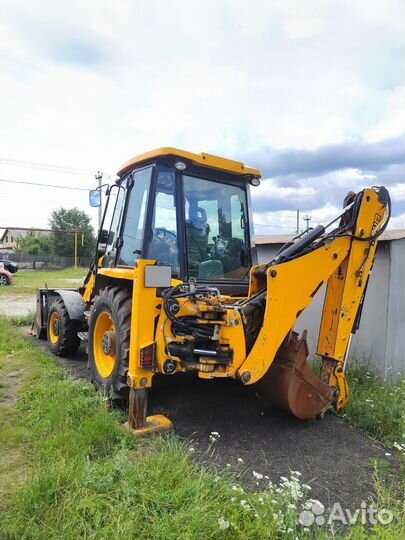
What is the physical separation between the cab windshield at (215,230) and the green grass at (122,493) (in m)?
1.70

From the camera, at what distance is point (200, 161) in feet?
13.9

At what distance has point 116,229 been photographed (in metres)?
4.94

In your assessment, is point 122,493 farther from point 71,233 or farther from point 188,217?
point 71,233

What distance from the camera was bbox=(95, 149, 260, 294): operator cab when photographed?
411 cm

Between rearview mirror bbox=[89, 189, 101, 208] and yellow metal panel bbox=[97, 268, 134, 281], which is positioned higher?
rearview mirror bbox=[89, 189, 101, 208]

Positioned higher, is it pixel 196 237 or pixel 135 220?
pixel 135 220

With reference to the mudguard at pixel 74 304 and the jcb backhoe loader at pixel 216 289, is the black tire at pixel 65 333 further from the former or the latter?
the jcb backhoe loader at pixel 216 289

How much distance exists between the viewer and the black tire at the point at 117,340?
3758 mm

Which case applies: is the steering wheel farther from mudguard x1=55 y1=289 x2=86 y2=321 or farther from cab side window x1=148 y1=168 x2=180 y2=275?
mudguard x1=55 y1=289 x2=86 y2=321

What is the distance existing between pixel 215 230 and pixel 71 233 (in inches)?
1676

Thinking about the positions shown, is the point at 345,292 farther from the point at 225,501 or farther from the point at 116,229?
the point at 116,229

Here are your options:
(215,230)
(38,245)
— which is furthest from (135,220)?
(38,245)

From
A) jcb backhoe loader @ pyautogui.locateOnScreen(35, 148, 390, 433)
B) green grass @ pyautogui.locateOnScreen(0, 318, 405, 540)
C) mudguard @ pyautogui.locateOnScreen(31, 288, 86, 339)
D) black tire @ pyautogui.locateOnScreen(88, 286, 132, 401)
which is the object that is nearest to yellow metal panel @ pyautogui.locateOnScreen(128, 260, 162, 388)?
jcb backhoe loader @ pyautogui.locateOnScreen(35, 148, 390, 433)

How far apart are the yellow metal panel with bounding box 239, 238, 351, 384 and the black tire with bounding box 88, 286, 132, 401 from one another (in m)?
1.09
